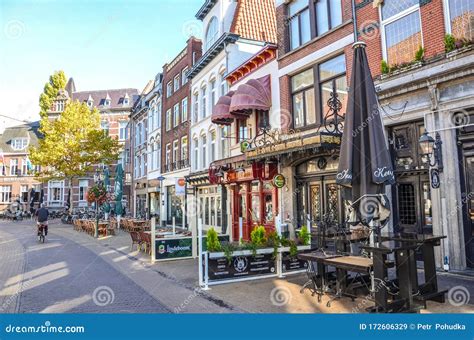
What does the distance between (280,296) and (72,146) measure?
2714 centimetres

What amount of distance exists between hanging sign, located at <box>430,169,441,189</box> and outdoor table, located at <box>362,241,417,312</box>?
3.36m

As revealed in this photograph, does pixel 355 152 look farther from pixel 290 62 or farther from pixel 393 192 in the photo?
pixel 290 62

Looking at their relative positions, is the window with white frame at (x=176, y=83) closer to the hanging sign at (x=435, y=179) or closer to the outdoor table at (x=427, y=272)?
the hanging sign at (x=435, y=179)

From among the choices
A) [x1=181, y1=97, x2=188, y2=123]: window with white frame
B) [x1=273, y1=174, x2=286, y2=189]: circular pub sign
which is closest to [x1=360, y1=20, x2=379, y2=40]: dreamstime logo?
[x1=273, y1=174, x2=286, y2=189]: circular pub sign

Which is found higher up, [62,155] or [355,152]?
[62,155]

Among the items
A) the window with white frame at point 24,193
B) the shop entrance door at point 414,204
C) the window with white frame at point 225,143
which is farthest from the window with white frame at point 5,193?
the shop entrance door at point 414,204

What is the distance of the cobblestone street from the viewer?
5.73 meters

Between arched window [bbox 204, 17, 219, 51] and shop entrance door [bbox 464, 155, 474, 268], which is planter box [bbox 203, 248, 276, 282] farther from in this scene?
arched window [bbox 204, 17, 219, 51]

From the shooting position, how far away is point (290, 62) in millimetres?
13055

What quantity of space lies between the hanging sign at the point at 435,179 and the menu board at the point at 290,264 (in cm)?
353

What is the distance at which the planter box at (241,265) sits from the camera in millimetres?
7344

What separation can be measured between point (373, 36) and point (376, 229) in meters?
6.69

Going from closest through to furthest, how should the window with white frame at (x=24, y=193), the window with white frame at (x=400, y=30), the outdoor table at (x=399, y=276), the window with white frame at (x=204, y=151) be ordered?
1. the outdoor table at (x=399, y=276)
2. the window with white frame at (x=400, y=30)
3. the window with white frame at (x=204, y=151)
4. the window with white frame at (x=24, y=193)

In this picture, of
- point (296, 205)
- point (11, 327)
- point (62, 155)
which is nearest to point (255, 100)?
point (296, 205)
